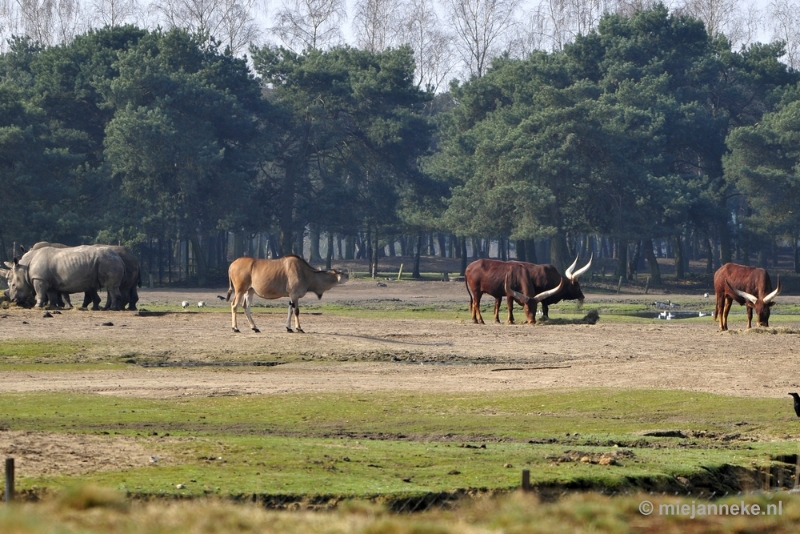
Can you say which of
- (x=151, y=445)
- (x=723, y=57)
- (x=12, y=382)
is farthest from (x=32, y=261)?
(x=723, y=57)

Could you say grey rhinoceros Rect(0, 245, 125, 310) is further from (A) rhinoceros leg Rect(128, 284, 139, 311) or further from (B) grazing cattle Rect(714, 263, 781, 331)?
(B) grazing cattle Rect(714, 263, 781, 331)

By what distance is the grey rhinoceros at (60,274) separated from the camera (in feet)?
122

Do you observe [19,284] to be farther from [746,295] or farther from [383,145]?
[383,145]

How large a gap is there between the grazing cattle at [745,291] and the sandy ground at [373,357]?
933 mm

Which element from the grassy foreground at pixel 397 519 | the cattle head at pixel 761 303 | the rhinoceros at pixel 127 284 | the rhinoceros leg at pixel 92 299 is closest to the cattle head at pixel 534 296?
the cattle head at pixel 761 303

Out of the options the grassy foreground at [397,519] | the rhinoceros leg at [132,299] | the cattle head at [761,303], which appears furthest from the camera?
the rhinoceros leg at [132,299]

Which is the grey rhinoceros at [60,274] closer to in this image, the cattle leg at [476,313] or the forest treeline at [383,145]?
the cattle leg at [476,313]

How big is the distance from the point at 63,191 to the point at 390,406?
41.8 meters

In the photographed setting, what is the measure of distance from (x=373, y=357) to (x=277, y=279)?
4.87 metres

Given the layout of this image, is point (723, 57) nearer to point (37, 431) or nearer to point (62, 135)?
point (62, 135)

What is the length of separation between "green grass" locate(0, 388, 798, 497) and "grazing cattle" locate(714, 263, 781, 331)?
45.0ft

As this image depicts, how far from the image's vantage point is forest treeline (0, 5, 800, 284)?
Answer: 60.8 metres

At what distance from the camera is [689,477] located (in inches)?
515

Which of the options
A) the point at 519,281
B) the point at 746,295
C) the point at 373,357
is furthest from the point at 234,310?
the point at 746,295
